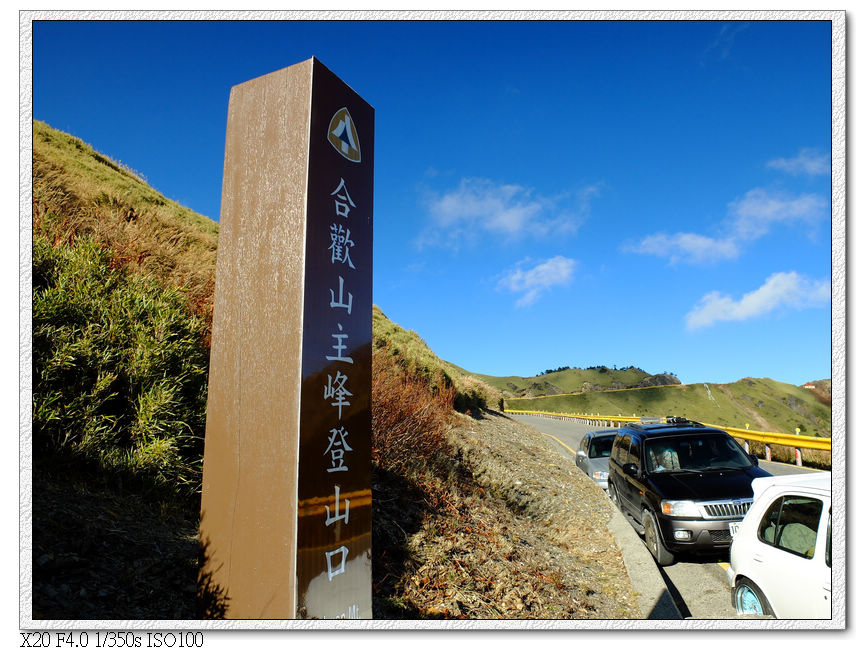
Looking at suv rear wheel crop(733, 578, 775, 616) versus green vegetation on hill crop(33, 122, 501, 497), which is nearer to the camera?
suv rear wheel crop(733, 578, 775, 616)

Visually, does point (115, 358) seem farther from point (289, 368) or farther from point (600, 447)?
point (600, 447)

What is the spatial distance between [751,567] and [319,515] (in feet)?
10.5

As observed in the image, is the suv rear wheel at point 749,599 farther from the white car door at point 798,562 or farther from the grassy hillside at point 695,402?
the grassy hillside at point 695,402

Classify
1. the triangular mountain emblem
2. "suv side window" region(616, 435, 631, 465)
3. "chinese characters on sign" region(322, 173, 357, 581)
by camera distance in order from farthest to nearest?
1. "suv side window" region(616, 435, 631, 465)
2. the triangular mountain emblem
3. "chinese characters on sign" region(322, 173, 357, 581)

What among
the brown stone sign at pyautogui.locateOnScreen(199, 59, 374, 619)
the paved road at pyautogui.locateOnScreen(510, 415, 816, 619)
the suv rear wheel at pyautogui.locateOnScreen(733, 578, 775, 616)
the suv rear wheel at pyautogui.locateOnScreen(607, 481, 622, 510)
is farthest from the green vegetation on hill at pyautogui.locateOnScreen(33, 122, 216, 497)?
the suv rear wheel at pyautogui.locateOnScreen(607, 481, 622, 510)

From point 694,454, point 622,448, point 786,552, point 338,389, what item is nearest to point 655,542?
point 694,454

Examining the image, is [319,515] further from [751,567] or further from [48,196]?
[48,196]

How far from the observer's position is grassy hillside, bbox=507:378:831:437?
192 ft

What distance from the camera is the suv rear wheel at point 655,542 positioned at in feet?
19.6

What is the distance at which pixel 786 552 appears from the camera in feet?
11.0

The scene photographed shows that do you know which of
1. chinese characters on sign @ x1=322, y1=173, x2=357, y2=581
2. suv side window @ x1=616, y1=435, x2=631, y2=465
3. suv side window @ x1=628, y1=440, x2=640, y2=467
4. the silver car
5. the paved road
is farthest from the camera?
the silver car

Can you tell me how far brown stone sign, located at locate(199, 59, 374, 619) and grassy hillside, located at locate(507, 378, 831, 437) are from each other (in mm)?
56928

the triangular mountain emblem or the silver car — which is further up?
the triangular mountain emblem

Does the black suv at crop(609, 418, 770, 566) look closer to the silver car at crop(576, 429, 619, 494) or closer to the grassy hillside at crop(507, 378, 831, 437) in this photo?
the silver car at crop(576, 429, 619, 494)
